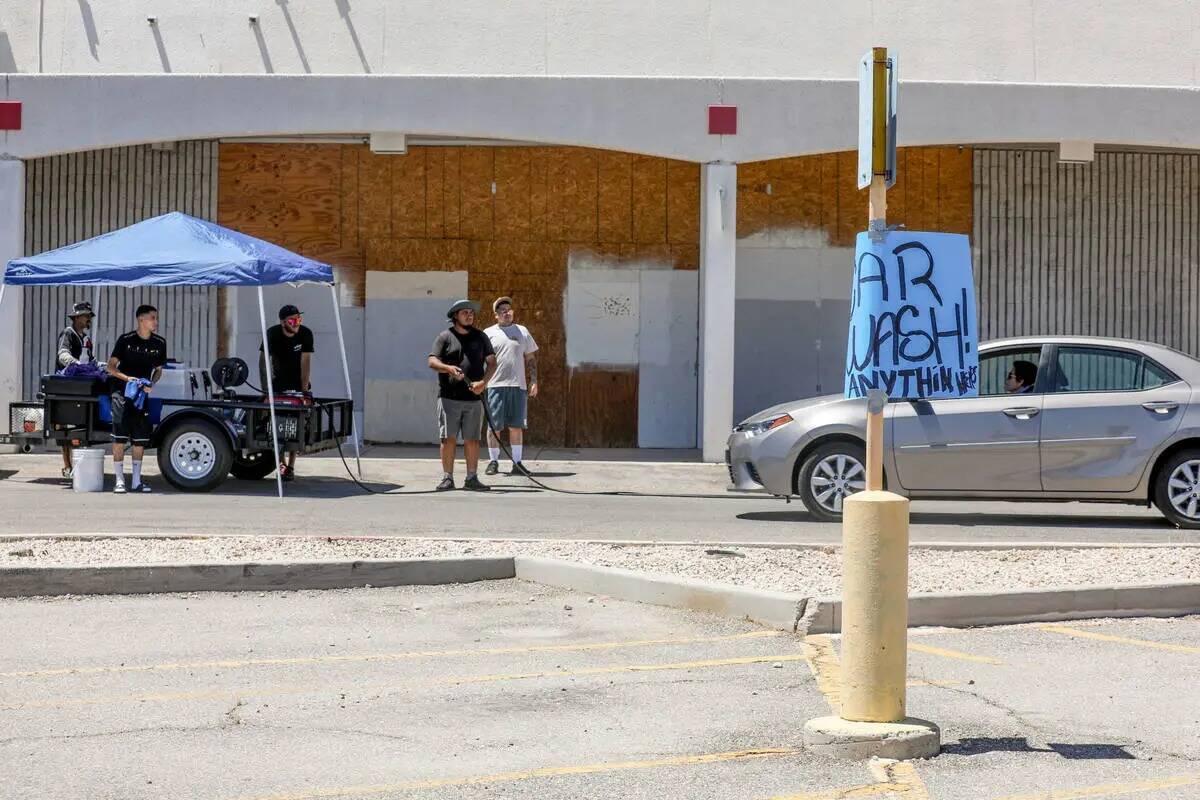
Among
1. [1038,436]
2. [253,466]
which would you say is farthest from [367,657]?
[253,466]

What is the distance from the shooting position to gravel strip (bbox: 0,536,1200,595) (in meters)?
9.72

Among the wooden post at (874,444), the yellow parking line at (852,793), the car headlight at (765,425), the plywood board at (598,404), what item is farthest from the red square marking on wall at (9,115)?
the yellow parking line at (852,793)

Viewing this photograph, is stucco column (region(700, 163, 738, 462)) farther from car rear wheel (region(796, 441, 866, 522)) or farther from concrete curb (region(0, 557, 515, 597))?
concrete curb (region(0, 557, 515, 597))

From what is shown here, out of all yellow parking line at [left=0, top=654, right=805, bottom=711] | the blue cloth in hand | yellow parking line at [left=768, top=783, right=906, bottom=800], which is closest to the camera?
yellow parking line at [left=768, top=783, right=906, bottom=800]

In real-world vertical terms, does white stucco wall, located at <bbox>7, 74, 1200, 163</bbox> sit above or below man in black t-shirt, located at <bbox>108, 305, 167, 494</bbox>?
above

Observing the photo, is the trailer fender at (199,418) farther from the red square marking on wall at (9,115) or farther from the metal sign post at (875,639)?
the metal sign post at (875,639)

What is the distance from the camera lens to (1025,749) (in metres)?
6.32

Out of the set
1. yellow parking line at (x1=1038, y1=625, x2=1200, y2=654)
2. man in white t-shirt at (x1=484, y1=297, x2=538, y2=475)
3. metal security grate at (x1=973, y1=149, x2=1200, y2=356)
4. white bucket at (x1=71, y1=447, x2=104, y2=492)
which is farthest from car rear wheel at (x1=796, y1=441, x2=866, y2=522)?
metal security grate at (x1=973, y1=149, x2=1200, y2=356)

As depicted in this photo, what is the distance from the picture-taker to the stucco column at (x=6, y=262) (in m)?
18.8

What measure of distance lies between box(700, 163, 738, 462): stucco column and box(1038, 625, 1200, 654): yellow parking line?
10.0m

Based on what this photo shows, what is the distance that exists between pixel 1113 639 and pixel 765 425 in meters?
5.32

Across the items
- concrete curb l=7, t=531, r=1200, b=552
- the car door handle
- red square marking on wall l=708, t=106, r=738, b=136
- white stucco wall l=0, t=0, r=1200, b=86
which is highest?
white stucco wall l=0, t=0, r=1200, b=86

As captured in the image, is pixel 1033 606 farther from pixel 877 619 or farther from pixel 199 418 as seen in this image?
pixel 199 418

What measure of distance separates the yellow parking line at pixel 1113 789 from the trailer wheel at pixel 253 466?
11919mm
